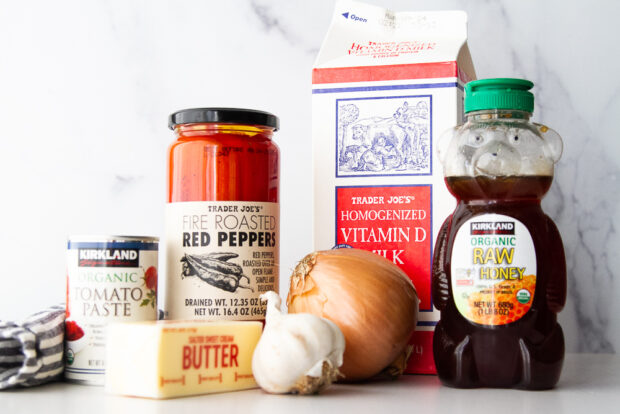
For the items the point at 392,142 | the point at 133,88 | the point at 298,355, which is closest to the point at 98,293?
the point at 298,355

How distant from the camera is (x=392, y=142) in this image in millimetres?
956

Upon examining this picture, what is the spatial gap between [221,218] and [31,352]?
0.25 meters

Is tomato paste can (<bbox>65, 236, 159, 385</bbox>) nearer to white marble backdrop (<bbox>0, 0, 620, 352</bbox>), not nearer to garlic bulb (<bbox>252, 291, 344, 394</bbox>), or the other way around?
garlic bulb (<bbox>252, 291, 344, 394</bbox>)

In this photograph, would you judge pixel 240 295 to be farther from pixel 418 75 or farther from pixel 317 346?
pixel 418 75

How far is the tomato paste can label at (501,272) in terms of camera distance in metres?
0.79

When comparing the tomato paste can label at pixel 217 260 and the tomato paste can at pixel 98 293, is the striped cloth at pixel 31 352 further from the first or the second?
the tomato paste can label at pixel 217 260

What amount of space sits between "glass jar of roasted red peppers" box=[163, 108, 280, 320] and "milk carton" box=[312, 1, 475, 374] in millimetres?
88

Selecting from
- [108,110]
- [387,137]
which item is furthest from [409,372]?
[108,110]

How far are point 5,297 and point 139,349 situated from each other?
60cm

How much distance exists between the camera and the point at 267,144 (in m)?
0.93

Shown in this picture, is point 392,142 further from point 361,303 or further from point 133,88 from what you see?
point 133,88

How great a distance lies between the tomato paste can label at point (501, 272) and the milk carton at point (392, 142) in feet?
0.48

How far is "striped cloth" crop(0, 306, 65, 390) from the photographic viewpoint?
801mm

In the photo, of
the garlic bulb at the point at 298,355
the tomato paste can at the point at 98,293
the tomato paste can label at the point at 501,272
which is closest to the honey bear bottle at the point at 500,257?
the tomato paste can label at the point at 501,272
